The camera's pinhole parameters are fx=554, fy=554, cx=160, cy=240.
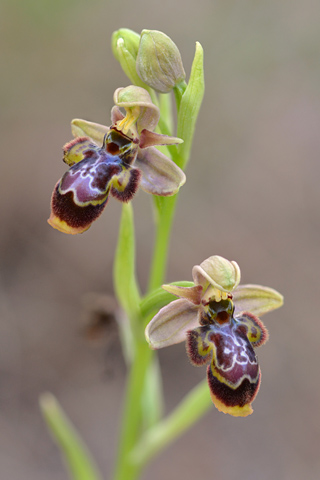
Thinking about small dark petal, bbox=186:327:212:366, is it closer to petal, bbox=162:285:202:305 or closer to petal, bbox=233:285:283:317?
petal, bbox=162:285:202:305

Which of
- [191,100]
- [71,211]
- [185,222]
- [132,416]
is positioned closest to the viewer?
[71,211]

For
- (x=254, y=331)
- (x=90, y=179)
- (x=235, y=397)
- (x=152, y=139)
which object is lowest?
(x=235, y=397)

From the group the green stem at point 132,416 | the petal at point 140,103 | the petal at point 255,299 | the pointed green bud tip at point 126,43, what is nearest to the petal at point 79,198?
the petal at point 140,103

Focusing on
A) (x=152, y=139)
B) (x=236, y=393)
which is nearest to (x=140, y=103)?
(x=152, y=139)

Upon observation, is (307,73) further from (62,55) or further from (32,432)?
(32,432)

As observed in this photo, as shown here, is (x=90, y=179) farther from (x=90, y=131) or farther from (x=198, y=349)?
(x=198, y=349)

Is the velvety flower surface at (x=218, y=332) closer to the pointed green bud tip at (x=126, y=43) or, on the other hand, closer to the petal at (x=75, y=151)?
the petal at (x=75, y=151)
